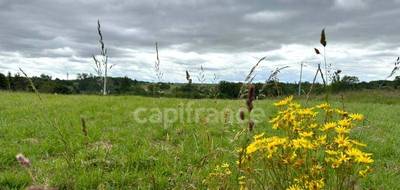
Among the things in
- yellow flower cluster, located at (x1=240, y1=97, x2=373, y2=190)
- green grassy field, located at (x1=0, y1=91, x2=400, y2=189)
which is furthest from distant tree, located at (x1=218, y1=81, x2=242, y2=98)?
yellow flower cluster, located at (x1=240, y1=97, x2=373, y2=190)

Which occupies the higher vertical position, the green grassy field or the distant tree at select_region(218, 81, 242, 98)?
the distant tree at select_region(218, 81, 242, 98)

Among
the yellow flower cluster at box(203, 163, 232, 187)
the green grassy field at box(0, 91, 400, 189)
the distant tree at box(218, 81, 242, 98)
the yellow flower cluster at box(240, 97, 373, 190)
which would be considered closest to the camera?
the yellow flower cluster at box(240, 97, 373, 190)

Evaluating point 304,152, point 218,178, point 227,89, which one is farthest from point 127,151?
point 304,152

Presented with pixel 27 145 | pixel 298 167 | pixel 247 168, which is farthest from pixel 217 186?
pixel 27 145

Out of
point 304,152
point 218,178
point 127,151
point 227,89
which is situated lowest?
point 127,151

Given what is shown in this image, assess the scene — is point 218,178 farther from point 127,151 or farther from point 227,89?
point 127,151

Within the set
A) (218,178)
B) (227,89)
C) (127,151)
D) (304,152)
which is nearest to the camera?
(304,152)

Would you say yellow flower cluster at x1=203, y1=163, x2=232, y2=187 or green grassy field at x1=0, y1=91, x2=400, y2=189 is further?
green grassy field at x1=0, y1=91, x2=400, y2=189

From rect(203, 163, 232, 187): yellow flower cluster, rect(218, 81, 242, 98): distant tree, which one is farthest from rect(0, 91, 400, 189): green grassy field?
rect(218, 81, 242, 98): distant tree

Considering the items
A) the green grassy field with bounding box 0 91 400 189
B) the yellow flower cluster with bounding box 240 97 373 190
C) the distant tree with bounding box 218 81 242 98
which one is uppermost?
the distant tree with bounding box 218 81 242 98

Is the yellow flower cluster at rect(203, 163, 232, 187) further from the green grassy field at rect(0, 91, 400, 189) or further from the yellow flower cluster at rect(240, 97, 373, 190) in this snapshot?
the yellow flower cluster at rect(240, 97, 373, 190)

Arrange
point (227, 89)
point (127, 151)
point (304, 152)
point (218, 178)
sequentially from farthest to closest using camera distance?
point (127, 151), point (227, 89), point (218, 178), point (304, 152)

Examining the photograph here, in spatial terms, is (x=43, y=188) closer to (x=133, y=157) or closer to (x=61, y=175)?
(x=61, y=175)

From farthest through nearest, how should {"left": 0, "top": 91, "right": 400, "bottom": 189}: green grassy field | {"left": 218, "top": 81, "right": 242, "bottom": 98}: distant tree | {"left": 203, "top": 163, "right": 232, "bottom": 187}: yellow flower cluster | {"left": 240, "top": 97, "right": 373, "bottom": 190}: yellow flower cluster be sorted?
{"left": 218, "top": 81, "right": 242, "bottom": 98}: distant tree < {"left": 0, "top": 91, "right": 400, "bottom": 189}: green grassy field < {"left": 203, "top": 163, "right": 232, "bottom": 187}: yellow flower cluster < {"left": 240, "top": 97, "right": 373, "bottom": 190}: yellow flower cluster
